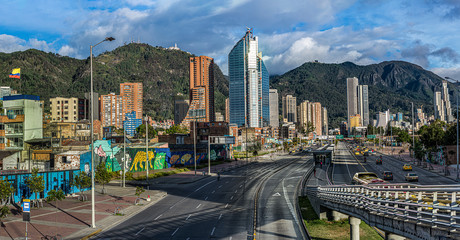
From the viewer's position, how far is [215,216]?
3472 centimetres

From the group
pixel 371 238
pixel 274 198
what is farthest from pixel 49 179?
pixel 371 238

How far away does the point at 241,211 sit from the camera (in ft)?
123

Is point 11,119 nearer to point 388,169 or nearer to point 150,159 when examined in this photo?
point 150,159

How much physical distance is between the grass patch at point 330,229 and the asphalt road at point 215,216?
129 cm

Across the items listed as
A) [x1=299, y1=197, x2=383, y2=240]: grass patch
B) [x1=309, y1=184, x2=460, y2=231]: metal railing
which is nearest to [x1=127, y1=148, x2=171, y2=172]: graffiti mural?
[x1=299, y1=197, x2=383, y2=240]: grass patch

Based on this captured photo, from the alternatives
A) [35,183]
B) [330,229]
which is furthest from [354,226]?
[35,183]

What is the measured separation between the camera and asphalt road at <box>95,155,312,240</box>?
2783 cm

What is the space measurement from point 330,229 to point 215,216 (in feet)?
34.5

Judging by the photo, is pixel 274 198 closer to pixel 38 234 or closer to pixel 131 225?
pixel 131 225

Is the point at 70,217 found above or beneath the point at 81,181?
beneath

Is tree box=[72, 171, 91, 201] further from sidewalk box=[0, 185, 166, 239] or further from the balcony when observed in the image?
the balcony

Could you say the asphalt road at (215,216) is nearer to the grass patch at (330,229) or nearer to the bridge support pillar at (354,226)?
the grass patch at (330,229)

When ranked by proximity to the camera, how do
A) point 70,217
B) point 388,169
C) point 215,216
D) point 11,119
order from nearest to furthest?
point 70,217 < point 215,216 < point 11,119 < point 388,169

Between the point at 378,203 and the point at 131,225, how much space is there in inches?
799
